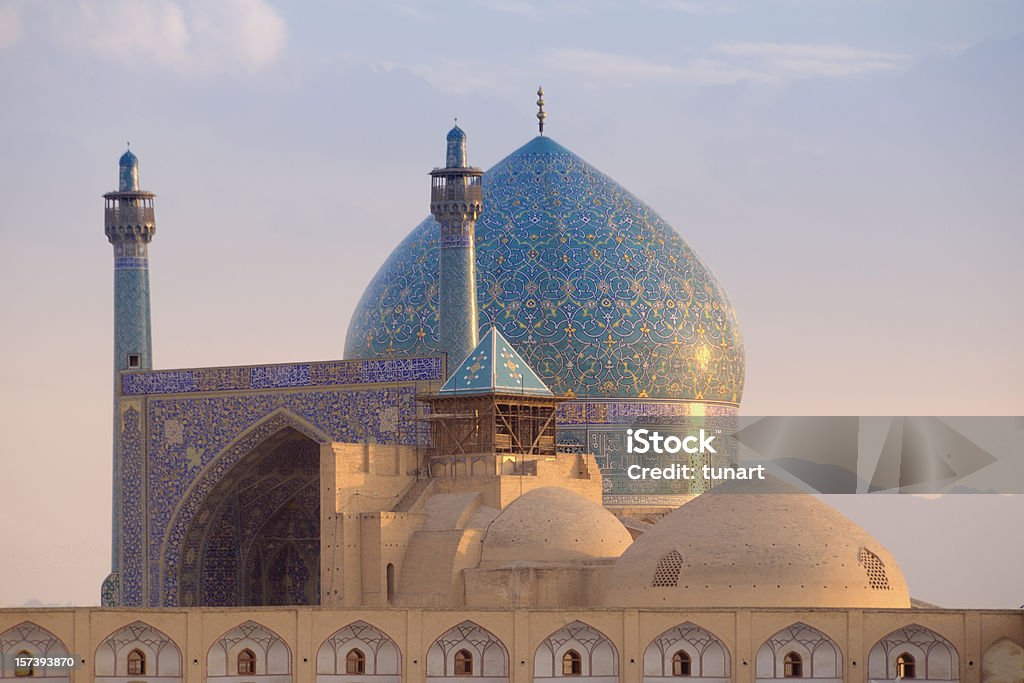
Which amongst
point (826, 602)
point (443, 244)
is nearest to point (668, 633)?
point (826, 602)

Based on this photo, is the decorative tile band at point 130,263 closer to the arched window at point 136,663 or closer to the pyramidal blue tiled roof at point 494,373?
the pyramidal blue tiled roof at point 494,373

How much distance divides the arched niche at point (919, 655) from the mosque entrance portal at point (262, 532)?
8.31 metres

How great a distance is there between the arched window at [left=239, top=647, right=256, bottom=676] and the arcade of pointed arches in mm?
10

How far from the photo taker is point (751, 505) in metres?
28.2

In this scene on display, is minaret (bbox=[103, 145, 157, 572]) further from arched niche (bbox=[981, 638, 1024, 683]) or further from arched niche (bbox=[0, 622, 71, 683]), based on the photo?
arched niche (bbox=[981, 638, 1024, 683])

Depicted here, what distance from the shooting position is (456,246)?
31641 millimetres

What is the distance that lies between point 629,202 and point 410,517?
6669 mm

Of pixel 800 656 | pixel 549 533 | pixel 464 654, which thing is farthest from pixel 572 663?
pixel 800 656

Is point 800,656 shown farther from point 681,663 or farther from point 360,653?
point 360,653

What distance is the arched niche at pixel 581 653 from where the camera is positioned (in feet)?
90.7

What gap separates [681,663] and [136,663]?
556 centimetres

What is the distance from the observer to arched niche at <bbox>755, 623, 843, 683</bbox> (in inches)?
1077

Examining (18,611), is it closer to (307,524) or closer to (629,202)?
(307,524)

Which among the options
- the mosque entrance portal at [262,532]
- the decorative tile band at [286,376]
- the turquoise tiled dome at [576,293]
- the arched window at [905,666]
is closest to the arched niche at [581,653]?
the arched window at [905,666]
